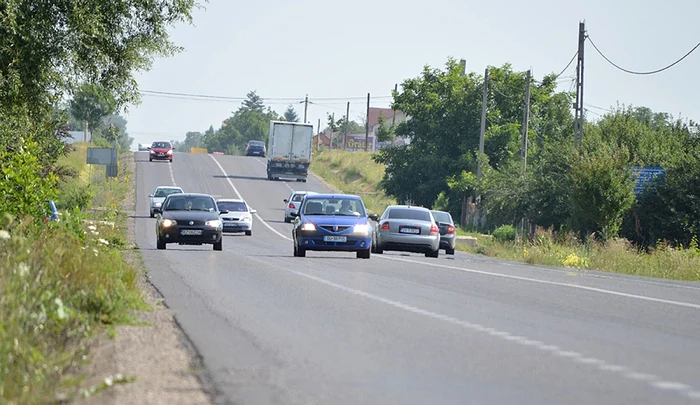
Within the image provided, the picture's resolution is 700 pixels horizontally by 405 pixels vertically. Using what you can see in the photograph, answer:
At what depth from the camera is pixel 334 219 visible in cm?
2814

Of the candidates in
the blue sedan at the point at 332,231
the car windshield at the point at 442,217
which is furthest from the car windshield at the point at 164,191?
the blue sedan at the point at 332,231

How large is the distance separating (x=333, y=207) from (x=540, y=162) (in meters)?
25.4

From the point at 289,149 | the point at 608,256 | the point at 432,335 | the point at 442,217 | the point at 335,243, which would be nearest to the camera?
the point at 432,335

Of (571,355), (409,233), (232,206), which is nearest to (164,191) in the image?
(232,206)

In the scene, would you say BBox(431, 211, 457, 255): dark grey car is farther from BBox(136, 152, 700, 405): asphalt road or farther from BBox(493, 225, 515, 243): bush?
BBox(493, 225, 515, 243): bush

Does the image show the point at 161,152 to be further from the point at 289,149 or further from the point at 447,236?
the point at 447,236

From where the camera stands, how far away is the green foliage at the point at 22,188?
1838 cm

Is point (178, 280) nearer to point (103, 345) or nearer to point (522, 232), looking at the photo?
point (103, 345)

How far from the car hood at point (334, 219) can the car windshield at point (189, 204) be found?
4.25m

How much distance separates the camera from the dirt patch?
734 centimetres

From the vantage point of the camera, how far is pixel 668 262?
29828 millimetres

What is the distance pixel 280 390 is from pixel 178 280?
1117 cm

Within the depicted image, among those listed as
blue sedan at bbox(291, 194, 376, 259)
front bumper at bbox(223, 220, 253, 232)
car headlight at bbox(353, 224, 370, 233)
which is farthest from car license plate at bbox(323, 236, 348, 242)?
front bumper at bbox(223, 220, 253, 232)

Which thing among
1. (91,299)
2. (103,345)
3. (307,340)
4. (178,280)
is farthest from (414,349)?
(178,280)
